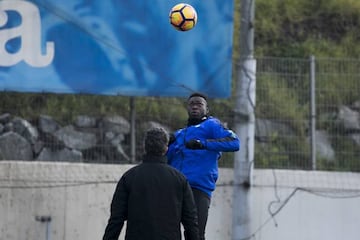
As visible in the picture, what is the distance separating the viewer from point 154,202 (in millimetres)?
7332

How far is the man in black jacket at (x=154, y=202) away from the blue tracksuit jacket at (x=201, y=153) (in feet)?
5.79

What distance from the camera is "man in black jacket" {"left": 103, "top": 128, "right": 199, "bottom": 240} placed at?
7.32m

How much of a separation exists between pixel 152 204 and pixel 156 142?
50cm

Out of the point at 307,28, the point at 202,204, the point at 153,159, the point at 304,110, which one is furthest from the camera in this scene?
the point at 307,28

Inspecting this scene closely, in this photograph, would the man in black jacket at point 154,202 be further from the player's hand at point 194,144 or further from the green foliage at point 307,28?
the green foliage at point 307,28

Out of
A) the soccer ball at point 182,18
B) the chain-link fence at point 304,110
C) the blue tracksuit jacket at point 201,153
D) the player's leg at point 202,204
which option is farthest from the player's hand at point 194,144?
the chain-link fence at point 304,110

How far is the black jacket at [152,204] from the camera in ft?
24.0

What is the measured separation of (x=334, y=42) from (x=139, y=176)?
11.0 m

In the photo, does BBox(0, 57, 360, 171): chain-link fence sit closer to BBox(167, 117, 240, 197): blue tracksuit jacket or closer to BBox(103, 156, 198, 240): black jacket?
BBox(167, 117, 240, 197): blue tracksuit jacket

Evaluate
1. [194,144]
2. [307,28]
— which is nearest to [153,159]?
[194,144]

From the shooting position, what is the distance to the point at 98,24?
13.0 meters

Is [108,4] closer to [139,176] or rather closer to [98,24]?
[98,24]

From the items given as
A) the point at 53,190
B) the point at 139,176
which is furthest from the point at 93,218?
the point at 139,176

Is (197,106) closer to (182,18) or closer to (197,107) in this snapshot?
(197,107)
